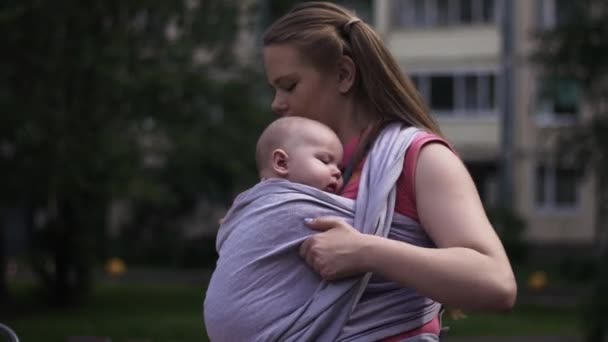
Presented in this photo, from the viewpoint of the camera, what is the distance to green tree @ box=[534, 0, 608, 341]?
52.1 feet

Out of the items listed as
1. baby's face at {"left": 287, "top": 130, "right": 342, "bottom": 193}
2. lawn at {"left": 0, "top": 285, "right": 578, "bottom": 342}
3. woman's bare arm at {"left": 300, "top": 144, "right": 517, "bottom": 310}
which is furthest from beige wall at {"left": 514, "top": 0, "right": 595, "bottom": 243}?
woman's bare arm at {"left": 300, "top": 144, "right": 517, "bottom": 310}

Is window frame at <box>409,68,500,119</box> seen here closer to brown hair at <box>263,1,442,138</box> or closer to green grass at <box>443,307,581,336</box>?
green grass at <box>443,307,581,336</box>

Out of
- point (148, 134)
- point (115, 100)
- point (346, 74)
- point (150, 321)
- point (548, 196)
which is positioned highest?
point (346, 74)

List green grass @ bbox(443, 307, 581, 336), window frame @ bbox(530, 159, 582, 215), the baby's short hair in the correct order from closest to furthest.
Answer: the baby's short hair < green grass @ bbox(443, 307, 581, 336) < window frame @ bbox(530, 159, 582, 215)

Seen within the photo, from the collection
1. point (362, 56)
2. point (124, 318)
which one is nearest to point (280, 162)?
point (362, 56)

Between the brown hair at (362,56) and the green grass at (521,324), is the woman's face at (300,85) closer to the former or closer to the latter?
the brown hair at (362,56)

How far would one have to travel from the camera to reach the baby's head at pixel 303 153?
93.1 inches

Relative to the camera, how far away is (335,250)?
220 cm

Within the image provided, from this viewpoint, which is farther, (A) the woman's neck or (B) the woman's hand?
(A) the woman's neck

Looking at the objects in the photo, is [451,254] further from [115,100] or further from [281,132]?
[115,100]

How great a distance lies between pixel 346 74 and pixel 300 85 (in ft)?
0.32

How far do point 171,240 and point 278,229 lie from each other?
32394 millimetres

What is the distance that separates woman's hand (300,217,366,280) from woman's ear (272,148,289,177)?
0.18 metres

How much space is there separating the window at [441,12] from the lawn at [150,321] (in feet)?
56.8
